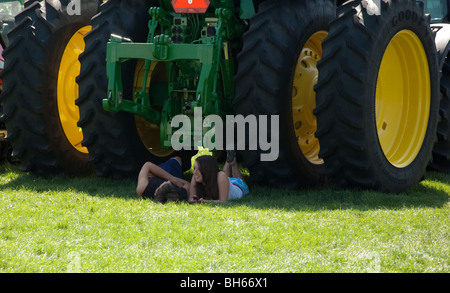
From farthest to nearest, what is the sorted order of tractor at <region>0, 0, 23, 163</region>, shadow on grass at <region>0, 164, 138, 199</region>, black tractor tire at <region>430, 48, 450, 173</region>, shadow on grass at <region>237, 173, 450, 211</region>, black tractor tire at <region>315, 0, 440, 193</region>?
1. tractor at <region>0, 0, 23, 163</region>
2. black tractor tire at <region>430, 48, 450, 173</region>
3. shadow on grass at <region>0, 164, 138, 199</region>
4. black tractor tire at <region>315, 0, 440, 193</region>
5. shadow on grass at <region>237, 173, 450, 211</region>

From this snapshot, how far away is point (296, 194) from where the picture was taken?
6.89 m

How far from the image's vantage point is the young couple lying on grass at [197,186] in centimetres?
648

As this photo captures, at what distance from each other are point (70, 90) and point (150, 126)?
101 cm

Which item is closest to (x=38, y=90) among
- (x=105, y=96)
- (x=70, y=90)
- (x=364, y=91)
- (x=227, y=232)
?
(x=70, y=90)

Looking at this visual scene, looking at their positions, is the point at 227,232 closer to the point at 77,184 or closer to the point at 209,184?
the point at 209,184

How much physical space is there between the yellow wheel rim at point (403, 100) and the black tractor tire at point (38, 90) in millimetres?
3240

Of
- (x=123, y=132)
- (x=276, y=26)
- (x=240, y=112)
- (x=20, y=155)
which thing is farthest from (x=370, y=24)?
(x=20, y=155)

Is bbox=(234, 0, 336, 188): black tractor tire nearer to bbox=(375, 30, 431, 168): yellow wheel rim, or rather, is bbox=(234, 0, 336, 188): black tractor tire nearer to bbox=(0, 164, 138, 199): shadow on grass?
bbox=(375, 30, 431, 168): yellow wheel rim

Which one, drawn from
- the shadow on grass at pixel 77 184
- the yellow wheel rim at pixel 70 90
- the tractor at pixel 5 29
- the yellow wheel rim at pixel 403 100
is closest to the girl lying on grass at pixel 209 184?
the shadow on grass at pixel 77 184

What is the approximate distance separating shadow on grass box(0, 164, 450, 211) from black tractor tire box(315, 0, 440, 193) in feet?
0.63

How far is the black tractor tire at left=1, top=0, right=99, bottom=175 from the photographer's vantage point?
7539 millimetres

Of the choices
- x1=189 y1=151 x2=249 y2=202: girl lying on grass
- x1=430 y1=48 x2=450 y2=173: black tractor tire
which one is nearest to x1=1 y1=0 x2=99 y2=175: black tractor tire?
x1=189 y1=151 x2=249 y2=202: girl lying on grass
